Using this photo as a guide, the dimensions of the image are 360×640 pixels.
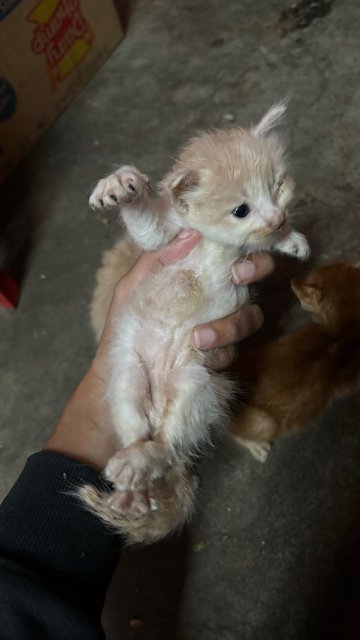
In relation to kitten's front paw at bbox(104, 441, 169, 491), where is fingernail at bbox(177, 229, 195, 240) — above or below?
above

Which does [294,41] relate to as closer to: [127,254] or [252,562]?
[127,254]

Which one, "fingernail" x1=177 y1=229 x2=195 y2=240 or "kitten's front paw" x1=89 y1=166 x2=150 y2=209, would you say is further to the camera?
"fingernail" x1=177 y1=229 x2=195 y2=240

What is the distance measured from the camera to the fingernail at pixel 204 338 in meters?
1.42

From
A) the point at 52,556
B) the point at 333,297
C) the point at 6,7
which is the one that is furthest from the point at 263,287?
the point at 6,7

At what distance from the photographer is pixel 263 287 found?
7.29 ft

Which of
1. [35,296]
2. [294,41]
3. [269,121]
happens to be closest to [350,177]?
[294,41]

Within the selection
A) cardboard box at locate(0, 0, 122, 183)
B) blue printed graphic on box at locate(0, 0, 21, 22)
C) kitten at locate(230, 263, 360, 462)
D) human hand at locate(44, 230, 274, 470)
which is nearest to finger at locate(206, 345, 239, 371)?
human hand at locate(44, 230, 274, 470)

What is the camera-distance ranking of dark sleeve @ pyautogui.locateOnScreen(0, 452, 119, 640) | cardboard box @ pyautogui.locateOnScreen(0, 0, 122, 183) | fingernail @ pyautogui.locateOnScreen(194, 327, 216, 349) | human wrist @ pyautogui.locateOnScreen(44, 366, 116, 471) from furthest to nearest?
cardboard box @ pyautogui.locateOnScreen(0, 0, 122, 183)
human wrist @ pyautogui.locateOnScreen(44, 366, 116, 471)
fingernail @ pyautogui.locateOnScreen(194, 327, 216, 349)
dark sleeve @ pyautogui.locateOnScreen(0, 452, 119, 640)

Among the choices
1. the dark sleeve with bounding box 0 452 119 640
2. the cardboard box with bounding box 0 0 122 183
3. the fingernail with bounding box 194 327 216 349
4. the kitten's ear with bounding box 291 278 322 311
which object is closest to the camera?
the dark sleeve with bounding box 0 452 119 640

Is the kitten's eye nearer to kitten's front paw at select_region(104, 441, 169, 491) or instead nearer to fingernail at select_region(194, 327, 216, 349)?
fingernail at select_region(194, 327, 216, 349)

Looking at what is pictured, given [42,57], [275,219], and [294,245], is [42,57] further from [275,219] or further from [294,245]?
[275,219]

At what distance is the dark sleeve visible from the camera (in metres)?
1.10

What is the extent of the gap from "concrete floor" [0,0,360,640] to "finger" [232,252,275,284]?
713mm

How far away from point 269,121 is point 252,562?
1.31m
